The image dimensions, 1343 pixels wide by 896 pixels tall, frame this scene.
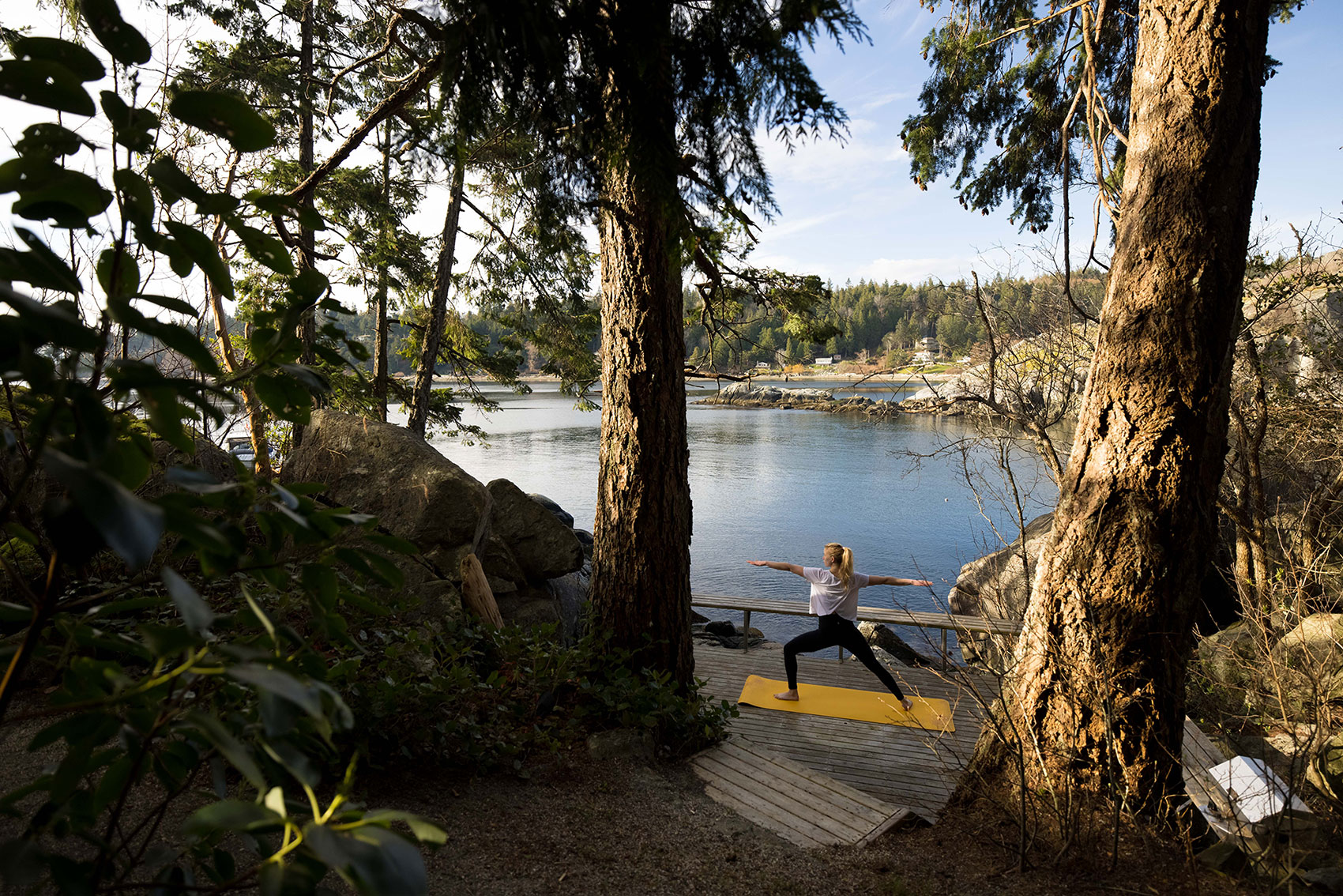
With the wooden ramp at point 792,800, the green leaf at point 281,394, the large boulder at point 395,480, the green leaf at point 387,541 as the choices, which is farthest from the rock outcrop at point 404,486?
the green leaf at point 387,541

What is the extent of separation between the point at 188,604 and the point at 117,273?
428 millimetres

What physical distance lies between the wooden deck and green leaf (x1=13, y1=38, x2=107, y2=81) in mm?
3847

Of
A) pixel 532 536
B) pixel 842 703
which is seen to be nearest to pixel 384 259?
pixel 532 536

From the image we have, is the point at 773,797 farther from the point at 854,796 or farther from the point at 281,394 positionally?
the point at 281,394

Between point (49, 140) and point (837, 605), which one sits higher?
point (49, 140)

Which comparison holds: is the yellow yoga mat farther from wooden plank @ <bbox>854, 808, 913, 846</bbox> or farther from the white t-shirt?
wooden plank @ <bbox>854, 808, 913, 846</bbox>

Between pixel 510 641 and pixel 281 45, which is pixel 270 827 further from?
pixel 281 45

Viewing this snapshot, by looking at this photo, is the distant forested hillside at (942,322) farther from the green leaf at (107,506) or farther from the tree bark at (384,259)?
the green leaf at (107,506)

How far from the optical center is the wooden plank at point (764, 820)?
3287mm

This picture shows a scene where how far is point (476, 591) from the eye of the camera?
5.98m

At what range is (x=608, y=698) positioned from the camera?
409 cm

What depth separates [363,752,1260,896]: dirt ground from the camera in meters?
2.62

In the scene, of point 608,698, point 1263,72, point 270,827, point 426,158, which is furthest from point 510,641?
point 1263,72

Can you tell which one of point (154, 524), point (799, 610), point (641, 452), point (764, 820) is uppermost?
point (154, 524)
